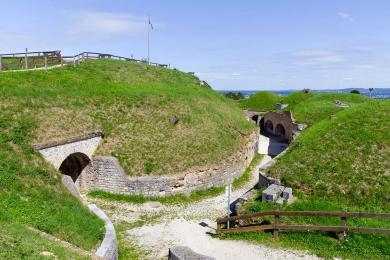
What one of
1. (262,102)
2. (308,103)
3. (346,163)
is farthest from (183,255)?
(262,102)

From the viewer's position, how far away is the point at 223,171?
25.5m

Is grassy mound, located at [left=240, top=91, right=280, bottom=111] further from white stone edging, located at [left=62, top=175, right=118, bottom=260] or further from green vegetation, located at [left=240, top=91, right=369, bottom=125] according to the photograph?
white stone edging, located at [left=62, top=175, right=118, bottom=260]

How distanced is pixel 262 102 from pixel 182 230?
52761mm

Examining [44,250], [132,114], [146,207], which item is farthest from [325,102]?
[44,250]

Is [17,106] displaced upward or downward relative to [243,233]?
upward

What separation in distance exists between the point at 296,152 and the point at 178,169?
7484mm

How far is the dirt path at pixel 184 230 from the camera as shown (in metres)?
15.0

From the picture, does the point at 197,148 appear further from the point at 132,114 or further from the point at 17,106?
the point at 17,106

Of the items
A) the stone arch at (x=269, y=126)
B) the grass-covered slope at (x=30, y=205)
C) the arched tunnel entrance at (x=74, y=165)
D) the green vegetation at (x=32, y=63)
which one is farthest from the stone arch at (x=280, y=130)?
the grass-covered slope at (x=30, y=205)

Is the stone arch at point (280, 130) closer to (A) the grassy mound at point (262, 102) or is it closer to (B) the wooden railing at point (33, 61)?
(A) the grassy mound at point (262, 102)

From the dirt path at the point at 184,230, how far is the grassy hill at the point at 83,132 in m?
2.53

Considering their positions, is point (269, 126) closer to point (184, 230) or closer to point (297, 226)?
point (184, 230)

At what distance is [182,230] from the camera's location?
18.1 m

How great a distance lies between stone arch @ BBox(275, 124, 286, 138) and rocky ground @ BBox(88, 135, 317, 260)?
1053 inches
